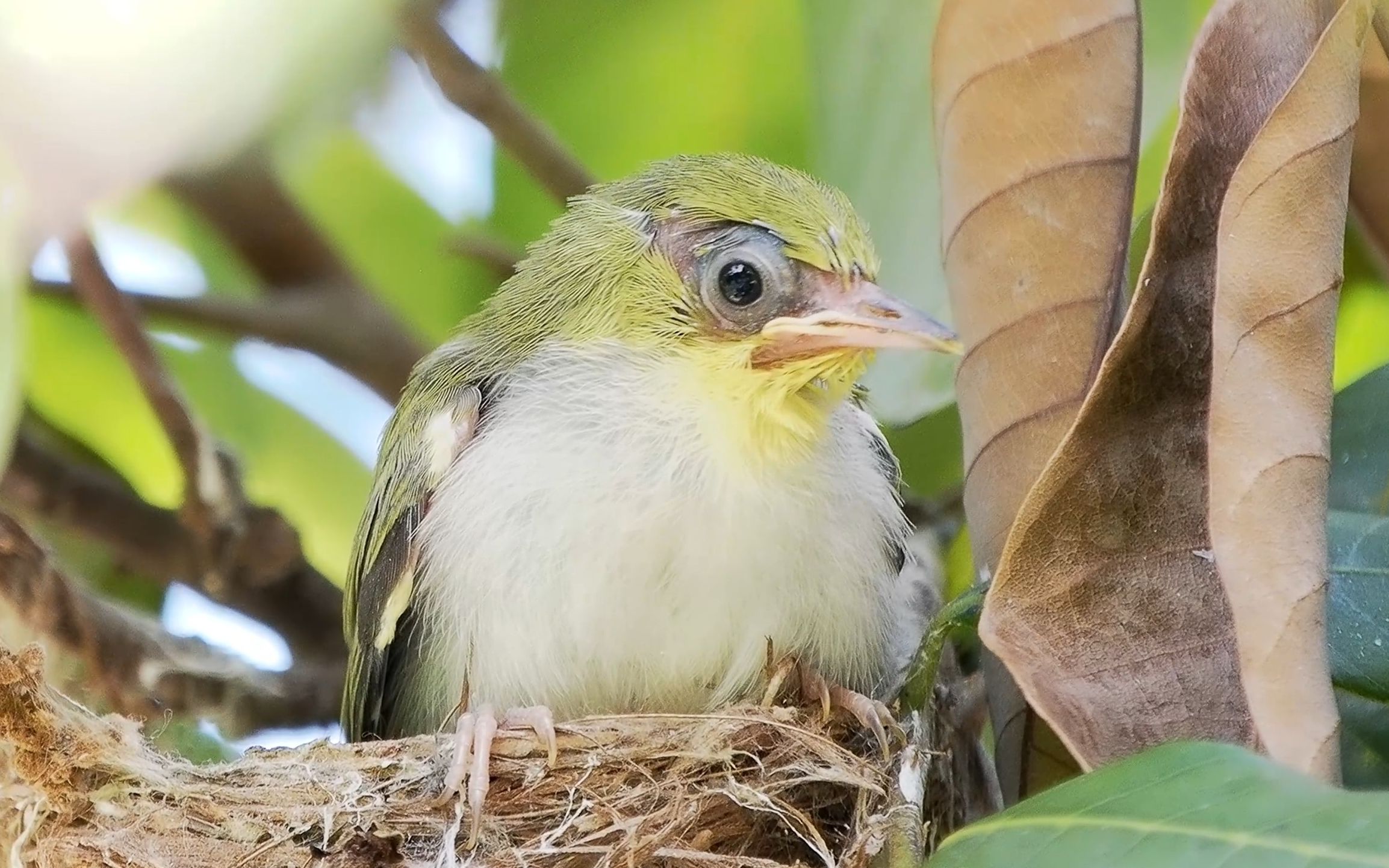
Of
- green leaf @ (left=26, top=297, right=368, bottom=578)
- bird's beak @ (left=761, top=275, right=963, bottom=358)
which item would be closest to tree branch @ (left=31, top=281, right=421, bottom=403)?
green leaf @ (left=26, top=297, right=368, bottom=578)

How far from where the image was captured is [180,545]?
2.53 m

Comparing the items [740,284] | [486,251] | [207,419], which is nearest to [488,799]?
[740,284]

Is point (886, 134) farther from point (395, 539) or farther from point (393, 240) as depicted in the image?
point (393, 240)

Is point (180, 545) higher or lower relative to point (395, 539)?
higher

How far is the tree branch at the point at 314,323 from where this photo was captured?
251 centimetres

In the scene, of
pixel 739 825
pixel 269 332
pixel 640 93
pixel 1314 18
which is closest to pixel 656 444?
pixel 739 825

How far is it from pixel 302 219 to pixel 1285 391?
1919 mm

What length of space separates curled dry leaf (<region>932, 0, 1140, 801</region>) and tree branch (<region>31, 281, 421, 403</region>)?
130 centimetres

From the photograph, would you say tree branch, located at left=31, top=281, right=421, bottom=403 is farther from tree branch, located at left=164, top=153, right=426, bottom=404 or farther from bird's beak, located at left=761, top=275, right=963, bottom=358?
bird's beak, located at left=761, top=275, right=963, bottom=358

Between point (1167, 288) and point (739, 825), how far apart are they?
2.38 feet

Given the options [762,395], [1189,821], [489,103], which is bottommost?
[1189,821]

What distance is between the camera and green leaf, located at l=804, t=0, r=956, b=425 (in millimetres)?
1949

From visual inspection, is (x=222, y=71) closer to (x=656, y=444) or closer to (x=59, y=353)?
(x=656, y=444)

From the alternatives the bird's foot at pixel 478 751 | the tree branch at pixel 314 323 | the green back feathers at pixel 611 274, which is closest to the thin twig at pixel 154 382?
the tree branch at pixel 314 323
